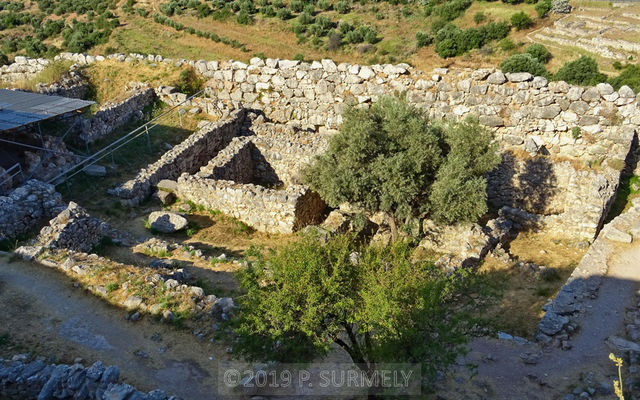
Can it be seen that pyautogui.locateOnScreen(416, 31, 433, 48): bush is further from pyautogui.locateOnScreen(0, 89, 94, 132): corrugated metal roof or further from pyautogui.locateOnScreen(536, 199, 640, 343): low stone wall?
pyautogui.locateOnScreen(0, 89, 94, 132): corrugated metal roof

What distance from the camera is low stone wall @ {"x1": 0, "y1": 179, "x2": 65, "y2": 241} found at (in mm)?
14234

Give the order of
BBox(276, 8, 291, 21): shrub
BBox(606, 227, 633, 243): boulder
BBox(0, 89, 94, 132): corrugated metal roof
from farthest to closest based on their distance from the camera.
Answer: BBox(276, 8, 291, 21): shrub → BBox(0, 89, 94, 132): corrugated metal roof → BBox(606, 227, 633, 243): boulder

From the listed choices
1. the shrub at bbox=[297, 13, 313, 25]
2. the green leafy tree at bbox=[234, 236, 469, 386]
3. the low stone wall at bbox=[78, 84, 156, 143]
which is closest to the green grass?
the green leafy tree at bbox=[234, 236, 469, 386]

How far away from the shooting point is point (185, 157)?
66.2 feet

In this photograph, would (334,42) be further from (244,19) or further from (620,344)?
(620,344)

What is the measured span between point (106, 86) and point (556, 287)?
2323 cm

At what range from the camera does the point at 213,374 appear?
385 inches

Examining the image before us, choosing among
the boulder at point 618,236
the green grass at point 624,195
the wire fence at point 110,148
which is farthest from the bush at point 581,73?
the wire fence at point 110,148

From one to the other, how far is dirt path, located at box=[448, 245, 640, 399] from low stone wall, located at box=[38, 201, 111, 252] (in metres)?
11.1

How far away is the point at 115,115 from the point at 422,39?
33829mm

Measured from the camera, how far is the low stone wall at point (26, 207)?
46.7ft

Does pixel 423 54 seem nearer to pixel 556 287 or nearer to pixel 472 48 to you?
pixel 472 48

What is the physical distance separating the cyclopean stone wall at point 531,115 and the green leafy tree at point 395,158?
4.58 m

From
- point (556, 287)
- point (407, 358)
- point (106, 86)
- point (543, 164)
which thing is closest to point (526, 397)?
point (407, 358)
